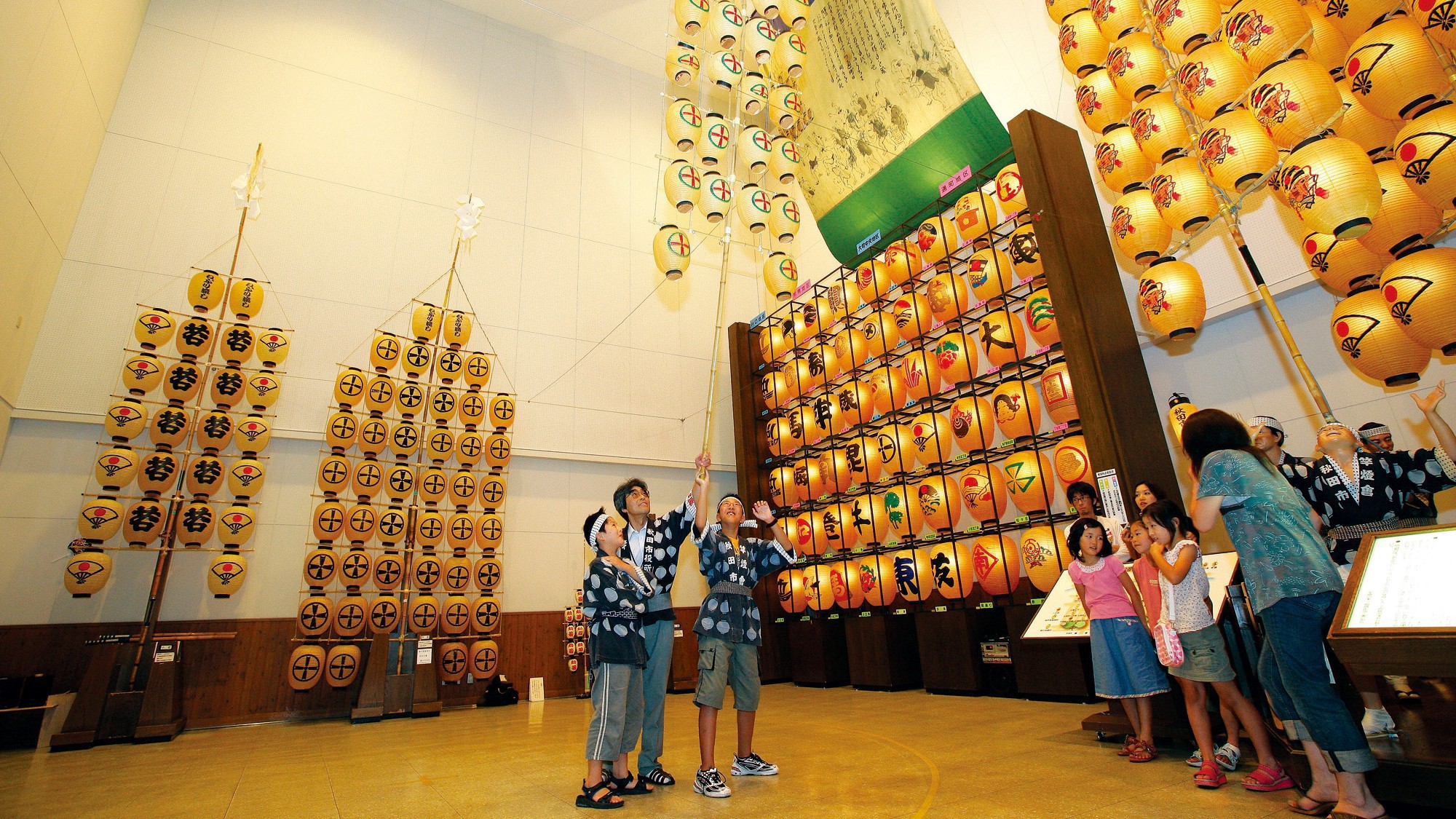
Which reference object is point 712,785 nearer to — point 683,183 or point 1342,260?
point 1342,260

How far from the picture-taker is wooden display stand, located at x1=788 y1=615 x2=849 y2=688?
23.7 ft

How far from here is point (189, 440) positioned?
603 centimetres

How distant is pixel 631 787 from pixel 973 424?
158 inches

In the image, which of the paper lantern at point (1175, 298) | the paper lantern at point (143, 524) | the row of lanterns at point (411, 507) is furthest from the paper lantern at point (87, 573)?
the paper lantern at point (1175, 298)

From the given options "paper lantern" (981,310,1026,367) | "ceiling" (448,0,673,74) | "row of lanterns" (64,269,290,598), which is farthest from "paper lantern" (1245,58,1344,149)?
"ceiling" (448,0,673,74)

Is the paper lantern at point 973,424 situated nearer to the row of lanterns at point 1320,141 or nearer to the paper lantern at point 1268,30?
the row of lanterns at point 1320,141

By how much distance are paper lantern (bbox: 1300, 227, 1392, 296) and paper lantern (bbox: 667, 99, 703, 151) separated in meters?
5.01

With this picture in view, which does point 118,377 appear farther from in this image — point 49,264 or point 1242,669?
point 1242,669

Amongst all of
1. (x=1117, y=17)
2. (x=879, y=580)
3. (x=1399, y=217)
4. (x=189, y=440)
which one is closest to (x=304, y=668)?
(x=189, y=440)

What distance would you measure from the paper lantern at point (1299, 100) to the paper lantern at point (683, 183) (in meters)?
4.40

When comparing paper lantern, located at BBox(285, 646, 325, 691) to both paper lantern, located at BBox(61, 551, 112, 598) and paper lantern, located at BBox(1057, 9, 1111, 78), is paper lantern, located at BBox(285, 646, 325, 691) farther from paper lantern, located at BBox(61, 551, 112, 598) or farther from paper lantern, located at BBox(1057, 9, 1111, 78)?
paper lantern, located at BBox(1057, 9, 1111, 78)

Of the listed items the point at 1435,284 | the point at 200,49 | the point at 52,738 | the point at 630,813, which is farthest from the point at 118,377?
the point at 1435,284

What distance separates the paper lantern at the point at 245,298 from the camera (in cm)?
617

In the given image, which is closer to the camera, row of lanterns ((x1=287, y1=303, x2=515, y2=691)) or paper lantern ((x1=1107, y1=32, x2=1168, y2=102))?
paper lantern ((x1=1107, y1=32, x2=1168, y2=102))
